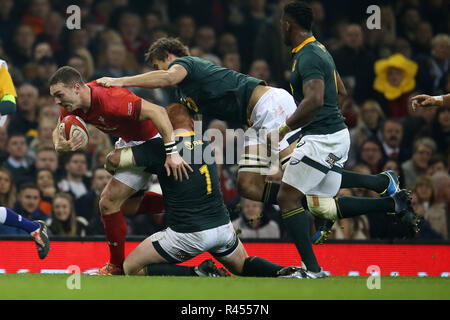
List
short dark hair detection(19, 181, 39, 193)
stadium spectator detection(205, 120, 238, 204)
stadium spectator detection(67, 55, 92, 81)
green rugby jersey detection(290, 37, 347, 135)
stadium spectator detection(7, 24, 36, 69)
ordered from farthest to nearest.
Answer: stadium spectator detection(7, 24, 36, 69), stadium spectator detection(67, 55, 92, 81), stadium spectator detection(205, 120, 238, 204), short dark hair detection(19, 181, 39, 193), green rugby jersey detection(290, 37, 347, 135)

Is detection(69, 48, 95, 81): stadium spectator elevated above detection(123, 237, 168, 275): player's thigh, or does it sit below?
above

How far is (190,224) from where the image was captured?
6602mm

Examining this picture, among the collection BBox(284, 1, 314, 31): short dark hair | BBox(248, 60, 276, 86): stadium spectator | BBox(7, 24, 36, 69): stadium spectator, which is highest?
BBox(7, 24, 36, 69): stadium spectator

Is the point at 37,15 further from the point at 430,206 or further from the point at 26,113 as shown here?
the point at 430,206

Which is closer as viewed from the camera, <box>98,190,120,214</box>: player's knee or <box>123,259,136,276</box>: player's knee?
<box>123,259,136,276</box>: player's knee

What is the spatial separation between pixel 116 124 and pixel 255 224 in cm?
271

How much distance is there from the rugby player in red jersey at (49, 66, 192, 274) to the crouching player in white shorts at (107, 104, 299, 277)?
0.39 ft

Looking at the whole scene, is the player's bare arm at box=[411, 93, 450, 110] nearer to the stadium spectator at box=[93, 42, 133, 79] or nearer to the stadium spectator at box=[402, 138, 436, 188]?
the stadium spectator at box=[402, 138, 436, 188]

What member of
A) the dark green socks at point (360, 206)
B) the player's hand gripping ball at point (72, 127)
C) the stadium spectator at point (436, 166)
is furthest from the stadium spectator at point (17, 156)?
the stadium spectator at point (436, 166)

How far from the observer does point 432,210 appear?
947cm

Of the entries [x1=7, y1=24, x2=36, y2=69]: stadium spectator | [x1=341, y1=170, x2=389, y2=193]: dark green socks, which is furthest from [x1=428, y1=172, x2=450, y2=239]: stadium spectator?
[x1=7, y1=24, x2=36, y2=69]: stadium spectator

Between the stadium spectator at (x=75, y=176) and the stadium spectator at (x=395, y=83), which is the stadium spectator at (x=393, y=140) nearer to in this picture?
the stadium spectator at (x=395, y=83)

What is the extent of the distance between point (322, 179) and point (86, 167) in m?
4.32

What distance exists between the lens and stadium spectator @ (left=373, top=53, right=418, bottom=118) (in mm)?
11453
